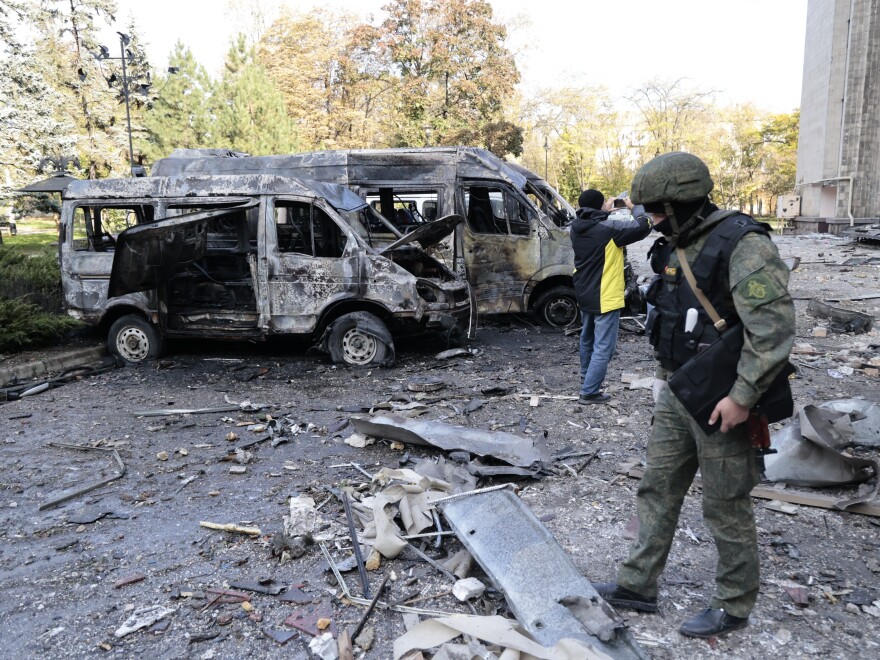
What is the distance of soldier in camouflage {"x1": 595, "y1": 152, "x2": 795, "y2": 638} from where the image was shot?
7.62ft

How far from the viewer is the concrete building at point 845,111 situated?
2284 cm

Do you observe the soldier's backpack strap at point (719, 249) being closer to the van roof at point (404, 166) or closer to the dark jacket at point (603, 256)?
the dark jacket at point (603, 256)

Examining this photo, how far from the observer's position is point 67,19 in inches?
1156

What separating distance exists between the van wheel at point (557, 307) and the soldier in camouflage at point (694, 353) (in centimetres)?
Result: 648

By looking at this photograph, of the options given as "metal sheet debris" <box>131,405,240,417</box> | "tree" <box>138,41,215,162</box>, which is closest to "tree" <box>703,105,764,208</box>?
"tree" <box>138,41,215,162</box>

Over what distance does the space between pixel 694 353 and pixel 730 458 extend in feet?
1.38

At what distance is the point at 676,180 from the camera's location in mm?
2566

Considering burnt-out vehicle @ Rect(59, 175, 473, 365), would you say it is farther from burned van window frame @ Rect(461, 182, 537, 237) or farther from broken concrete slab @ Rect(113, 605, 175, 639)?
broken concrete slab @ Rect(113, 605, 175, 639)

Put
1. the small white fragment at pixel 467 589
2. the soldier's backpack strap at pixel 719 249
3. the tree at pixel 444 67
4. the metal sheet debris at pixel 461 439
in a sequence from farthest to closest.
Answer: the tree at pixel 444 67 → the metal sheet debris at pixel 461 439 → the small white fragment at pixel 467 589 → the soldier's backpack strap at pixel 719 249

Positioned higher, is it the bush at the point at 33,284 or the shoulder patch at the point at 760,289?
the shoulder patch at the point at 760,289

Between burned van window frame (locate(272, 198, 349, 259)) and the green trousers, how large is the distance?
17.7 feet

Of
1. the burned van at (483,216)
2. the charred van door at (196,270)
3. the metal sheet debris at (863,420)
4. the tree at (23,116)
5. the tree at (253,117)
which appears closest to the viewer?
the metal sheet debris at (863,420)

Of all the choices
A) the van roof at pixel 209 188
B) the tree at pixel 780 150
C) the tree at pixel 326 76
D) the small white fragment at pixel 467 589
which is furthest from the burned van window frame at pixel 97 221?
the tree at pixel 780 150

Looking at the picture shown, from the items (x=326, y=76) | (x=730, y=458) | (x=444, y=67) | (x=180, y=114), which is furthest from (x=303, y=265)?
→ (x=326, y=76)
